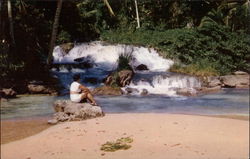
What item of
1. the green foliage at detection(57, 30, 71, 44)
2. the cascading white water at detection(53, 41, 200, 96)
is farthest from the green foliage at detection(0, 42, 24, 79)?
the green foliage at detection(57, 30, 71, 44)

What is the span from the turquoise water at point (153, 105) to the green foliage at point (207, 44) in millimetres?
580

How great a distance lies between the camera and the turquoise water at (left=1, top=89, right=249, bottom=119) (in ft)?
19.9

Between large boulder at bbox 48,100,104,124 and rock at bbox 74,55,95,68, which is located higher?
rock at bbox 74,55,95,68

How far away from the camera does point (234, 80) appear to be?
731 cm

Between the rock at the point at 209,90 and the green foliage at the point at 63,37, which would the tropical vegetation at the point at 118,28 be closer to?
the green foliage at the point at 63,37

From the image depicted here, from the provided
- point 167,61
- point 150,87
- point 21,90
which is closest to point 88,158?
point 21,90

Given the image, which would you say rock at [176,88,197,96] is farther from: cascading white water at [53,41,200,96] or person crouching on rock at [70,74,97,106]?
person crouching on rock at [70,74,97,106]

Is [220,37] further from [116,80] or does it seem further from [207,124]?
[207,124]

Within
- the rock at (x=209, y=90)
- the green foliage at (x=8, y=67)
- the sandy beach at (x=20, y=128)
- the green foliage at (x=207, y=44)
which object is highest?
Result: the green foliage at (x=207, y=44)

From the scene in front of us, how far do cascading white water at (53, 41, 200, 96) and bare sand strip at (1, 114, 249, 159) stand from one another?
175 centimetres

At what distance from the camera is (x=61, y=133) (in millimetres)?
5824

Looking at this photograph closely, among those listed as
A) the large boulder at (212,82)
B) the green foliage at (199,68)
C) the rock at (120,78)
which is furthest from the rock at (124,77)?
the large boulder at (212,82)

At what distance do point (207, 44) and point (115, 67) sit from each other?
1.94m

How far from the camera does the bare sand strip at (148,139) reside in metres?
4.71
